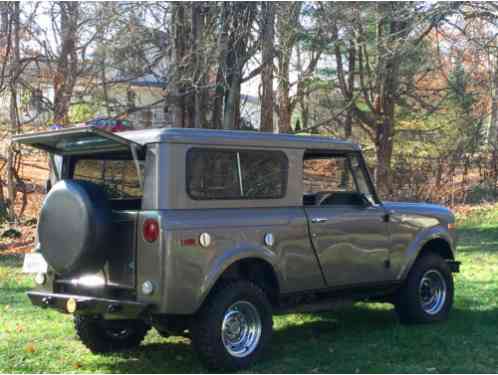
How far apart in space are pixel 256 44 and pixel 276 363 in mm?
9916

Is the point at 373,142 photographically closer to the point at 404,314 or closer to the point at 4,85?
the point at 4,85

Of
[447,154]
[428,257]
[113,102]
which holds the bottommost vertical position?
[428,257]

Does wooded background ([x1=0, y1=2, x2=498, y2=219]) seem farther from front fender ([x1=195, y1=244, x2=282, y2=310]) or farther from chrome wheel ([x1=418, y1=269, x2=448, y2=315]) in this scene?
front fender ([x1=195, y1=244, x2=282, y2=310])

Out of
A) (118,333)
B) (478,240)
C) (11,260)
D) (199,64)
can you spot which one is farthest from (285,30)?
(118,333)

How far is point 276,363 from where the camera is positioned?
5926 mm

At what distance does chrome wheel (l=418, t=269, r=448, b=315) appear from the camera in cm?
753

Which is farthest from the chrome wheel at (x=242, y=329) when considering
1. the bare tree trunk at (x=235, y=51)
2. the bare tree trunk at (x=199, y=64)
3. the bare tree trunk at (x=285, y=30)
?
the bare tree trunk at (x=285, y=30)

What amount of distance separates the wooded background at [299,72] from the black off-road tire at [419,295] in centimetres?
787

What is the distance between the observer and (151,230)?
5254 mm

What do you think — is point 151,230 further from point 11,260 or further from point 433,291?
point 11,260

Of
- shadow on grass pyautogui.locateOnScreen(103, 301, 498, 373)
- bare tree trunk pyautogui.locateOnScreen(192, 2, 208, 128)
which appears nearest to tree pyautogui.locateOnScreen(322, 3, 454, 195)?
bare tree trunk pyautogui.locateOnScreen(192, 2, 208, 128)

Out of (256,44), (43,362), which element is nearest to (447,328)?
(43,362)

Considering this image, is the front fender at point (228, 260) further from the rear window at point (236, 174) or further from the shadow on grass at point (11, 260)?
the shadow on grass at point (11, 260)

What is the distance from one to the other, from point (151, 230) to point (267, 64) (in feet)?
34.9
